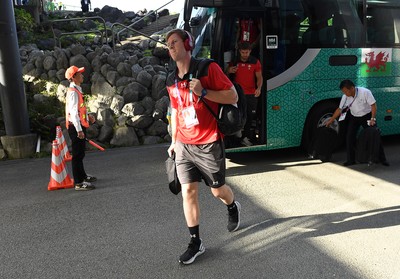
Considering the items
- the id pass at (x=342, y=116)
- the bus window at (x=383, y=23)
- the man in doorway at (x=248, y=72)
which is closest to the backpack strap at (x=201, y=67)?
the man in doorway at (x=248, y=72)

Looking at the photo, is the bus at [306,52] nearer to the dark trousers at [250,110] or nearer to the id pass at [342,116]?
the dark trousers at [250,110]

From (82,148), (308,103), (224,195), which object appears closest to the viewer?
(224,195)

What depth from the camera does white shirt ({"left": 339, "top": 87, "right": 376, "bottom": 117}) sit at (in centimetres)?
598

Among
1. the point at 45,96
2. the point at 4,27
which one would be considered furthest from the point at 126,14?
the point at 4,27

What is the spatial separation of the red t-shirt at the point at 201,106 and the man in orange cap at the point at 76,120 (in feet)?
7.55

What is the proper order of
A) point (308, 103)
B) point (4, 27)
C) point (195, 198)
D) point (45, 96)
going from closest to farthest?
point (195, 198) → point (308, 103) → point (4, 27) → point (45, 96)

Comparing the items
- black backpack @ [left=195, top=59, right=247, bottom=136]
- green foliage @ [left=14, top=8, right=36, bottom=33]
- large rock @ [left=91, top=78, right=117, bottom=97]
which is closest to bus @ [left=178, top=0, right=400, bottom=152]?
black backpack @ [left=195, top=59, right=247, bottom=136]

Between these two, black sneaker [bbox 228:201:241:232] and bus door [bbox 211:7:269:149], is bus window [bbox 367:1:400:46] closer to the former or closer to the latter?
bus door [bbox 211:7:269:149]

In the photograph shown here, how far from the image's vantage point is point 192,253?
138 inches

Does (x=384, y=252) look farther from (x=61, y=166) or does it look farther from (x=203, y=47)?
(x=61, y=166)

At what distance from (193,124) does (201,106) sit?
0.18m

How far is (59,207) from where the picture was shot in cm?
504

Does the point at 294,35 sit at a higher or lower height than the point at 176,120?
higher

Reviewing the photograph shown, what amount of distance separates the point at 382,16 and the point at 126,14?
73.7 feet
